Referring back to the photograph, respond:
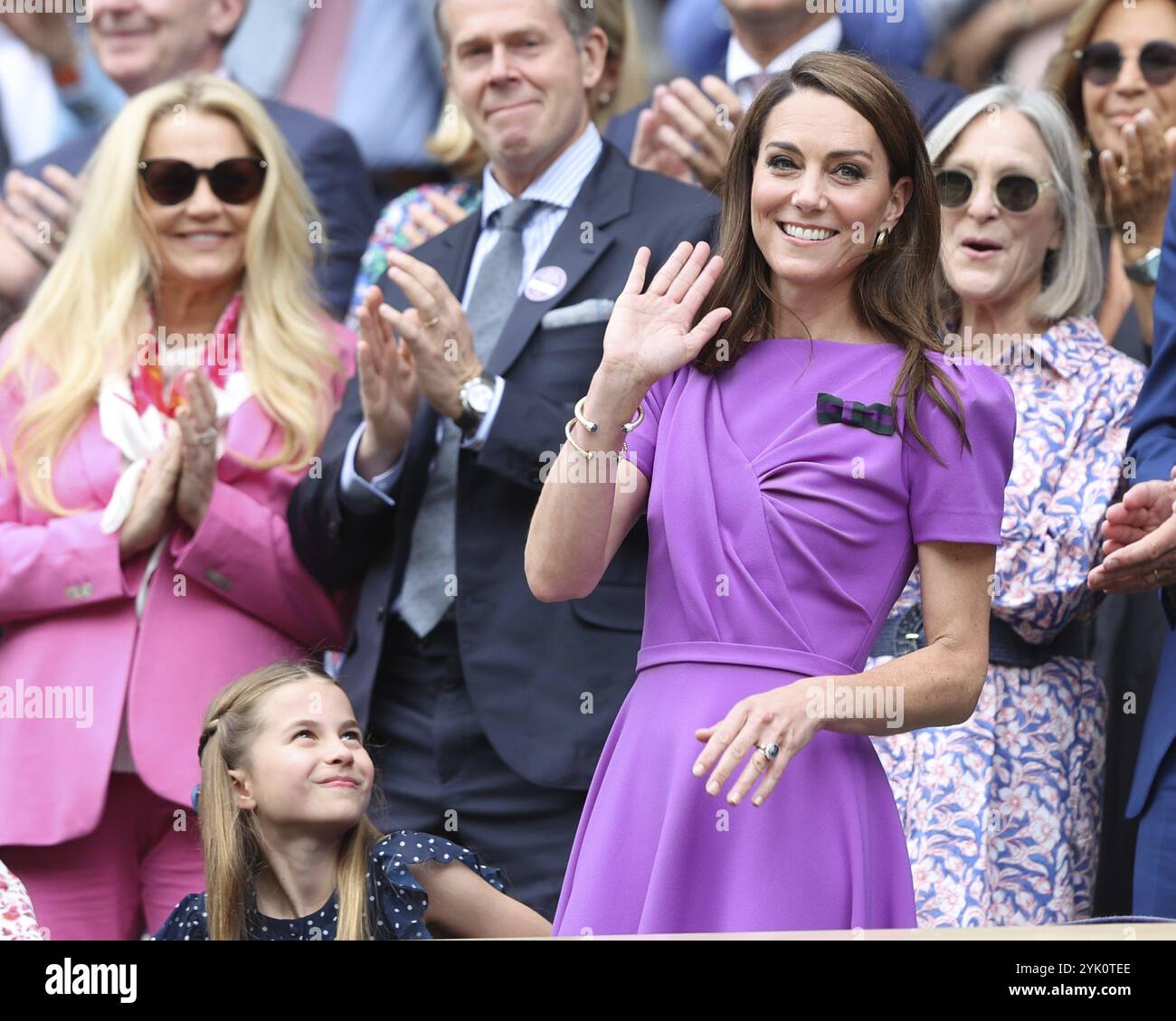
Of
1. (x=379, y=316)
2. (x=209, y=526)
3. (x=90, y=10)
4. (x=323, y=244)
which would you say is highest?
(x=90, y=10)

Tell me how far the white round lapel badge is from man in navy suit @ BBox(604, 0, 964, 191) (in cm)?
51

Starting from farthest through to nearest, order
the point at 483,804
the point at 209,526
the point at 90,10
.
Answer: the point at 90,10, the point at 209,526, the point at 483,804

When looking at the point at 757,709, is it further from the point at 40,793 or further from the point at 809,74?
the point at 40,793

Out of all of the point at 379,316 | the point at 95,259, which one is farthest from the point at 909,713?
the point at 95,259

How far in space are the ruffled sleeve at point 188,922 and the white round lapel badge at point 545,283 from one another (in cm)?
148

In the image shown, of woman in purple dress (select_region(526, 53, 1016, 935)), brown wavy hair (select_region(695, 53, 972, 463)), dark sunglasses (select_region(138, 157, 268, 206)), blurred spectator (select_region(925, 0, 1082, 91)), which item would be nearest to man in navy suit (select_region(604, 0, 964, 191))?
blurred spectator (select_region(925, 0, 1082, 91))

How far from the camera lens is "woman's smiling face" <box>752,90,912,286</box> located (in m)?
3.49

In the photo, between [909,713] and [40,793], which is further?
[40,793]

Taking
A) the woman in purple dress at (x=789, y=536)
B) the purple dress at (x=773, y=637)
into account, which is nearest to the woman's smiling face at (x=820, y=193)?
the woman in purple dress at (x=789, y=536)

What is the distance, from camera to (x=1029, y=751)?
4355mm

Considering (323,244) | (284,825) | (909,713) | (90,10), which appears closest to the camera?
(909,713)

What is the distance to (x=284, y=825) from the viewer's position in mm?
3846
